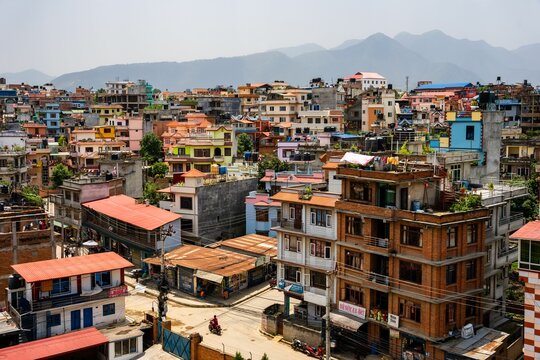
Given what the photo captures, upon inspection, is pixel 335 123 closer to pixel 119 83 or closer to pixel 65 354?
pixel 65 354

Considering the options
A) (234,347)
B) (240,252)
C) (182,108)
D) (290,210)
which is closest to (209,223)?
(240,252)

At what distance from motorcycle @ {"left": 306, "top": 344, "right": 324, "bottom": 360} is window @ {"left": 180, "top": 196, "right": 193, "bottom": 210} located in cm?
1957

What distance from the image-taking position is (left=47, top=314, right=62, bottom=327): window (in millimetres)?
30797

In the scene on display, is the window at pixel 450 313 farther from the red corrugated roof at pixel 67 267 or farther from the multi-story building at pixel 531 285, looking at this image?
the red corrugated roof at pixel 67 267

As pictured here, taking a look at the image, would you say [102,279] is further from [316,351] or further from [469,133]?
[469,133]

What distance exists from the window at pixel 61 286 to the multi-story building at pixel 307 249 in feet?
39.5

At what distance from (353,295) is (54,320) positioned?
16.0 m

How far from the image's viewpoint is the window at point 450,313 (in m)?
28.4

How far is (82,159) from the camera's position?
248ft

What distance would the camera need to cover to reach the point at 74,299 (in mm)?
31438

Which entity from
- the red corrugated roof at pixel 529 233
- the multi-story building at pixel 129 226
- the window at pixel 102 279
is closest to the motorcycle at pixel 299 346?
the window at pixel 102 279

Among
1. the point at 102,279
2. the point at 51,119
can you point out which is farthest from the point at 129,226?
the point at 51,119

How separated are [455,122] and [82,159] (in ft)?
162

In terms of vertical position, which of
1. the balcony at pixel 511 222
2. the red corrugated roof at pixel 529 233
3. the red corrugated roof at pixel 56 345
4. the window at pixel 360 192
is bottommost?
the red corrugated roof at pixel 56 345
